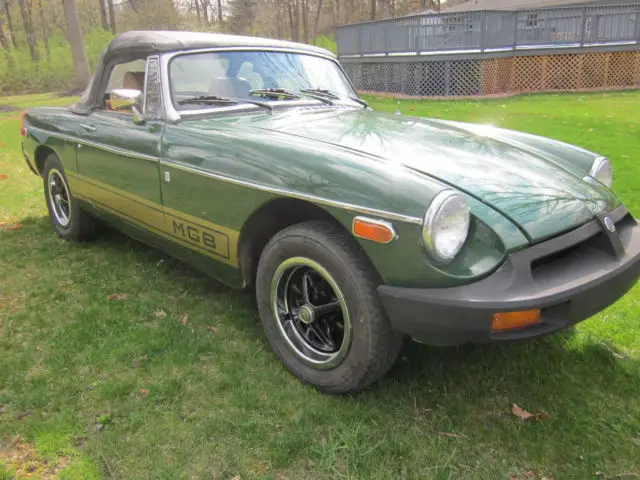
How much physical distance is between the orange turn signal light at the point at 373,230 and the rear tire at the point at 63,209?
9.53ft

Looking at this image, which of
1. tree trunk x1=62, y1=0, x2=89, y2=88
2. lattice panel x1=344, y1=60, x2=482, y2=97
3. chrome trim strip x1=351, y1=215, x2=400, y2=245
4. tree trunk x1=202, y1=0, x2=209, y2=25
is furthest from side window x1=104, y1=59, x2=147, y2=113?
tree trunk x1=202, y1=0, x2=209, y2=25

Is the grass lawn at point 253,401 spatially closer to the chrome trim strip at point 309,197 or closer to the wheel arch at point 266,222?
the wheel arch at point 266,222

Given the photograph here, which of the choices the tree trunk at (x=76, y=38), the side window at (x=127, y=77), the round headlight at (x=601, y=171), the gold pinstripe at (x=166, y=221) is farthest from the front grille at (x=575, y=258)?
the tree trunk at (x=76, y=38)

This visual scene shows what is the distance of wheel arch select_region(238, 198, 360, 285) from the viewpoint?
2.49 metres

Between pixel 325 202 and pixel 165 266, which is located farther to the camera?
pixel 165 266

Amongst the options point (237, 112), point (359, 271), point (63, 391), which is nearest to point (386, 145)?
point (359, 271)

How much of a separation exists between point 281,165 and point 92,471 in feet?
4.79

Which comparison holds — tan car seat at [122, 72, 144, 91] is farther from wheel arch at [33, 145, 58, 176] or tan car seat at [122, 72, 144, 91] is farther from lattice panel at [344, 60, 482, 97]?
lattice panel at [344, 60, 482, 97]

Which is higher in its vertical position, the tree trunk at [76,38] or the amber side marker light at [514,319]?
the tree trunk at [76,38]

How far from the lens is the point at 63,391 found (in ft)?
8.38

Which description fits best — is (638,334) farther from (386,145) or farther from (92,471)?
(92,471)

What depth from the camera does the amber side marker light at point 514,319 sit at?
77.1 inches

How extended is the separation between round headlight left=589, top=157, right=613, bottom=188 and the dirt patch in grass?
112 inches

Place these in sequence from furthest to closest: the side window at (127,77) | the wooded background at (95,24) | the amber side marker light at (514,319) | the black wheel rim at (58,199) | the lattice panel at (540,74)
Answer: the wooded background at (95,24) → the lattice panel at (540,74) → the black wheel rim at (58,199) → the side window at (127,77) → the amber side marker light at (514,319)
